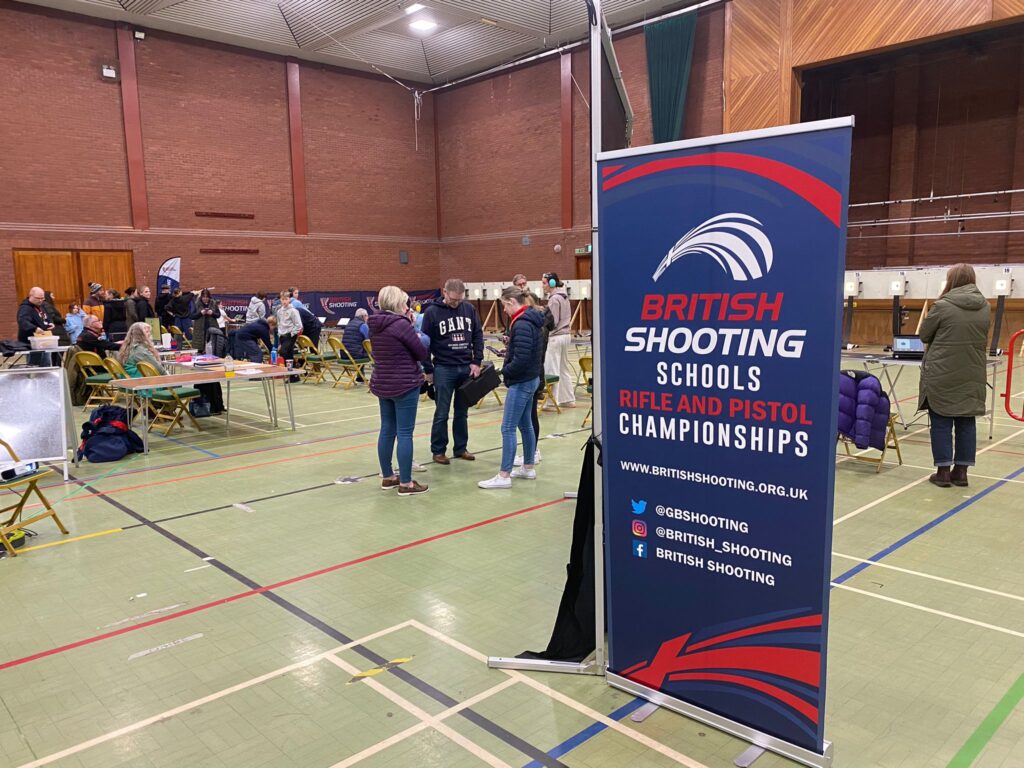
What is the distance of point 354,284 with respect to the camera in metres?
21.9

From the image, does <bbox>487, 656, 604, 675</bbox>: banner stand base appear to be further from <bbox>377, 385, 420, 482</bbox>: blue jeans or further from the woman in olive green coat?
the woman in olive green coat

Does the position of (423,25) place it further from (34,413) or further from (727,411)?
(727,411)

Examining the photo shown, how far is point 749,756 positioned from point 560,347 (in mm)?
6955

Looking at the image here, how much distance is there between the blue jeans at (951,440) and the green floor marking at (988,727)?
293 cm

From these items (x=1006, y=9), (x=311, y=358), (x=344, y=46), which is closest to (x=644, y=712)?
(x=311, y=358)

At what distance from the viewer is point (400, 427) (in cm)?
534

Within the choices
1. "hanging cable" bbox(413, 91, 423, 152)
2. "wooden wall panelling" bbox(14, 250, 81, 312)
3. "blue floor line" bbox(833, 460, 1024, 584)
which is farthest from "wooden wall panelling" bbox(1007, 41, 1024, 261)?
"wooden wall panelling" bbox(14, 250, 81, 312)

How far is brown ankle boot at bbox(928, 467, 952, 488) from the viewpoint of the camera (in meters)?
5.49

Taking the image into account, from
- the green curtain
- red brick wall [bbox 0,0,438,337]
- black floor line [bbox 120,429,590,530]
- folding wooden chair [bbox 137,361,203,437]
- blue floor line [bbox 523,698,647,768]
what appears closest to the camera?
blue floor line [bbox 523,698,647,768]

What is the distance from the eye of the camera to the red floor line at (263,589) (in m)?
3.21

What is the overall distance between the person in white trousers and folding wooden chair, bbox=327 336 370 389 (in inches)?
146

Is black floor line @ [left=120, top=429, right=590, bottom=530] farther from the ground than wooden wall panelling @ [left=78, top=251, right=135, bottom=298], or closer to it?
closer to it

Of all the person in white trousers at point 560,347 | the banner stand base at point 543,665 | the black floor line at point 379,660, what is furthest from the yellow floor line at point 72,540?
the person in white trousers at point 560,347

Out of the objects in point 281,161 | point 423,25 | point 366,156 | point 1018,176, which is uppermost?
point 423,25
